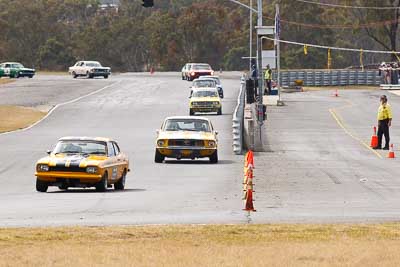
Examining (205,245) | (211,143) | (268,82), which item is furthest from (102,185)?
(268,82)

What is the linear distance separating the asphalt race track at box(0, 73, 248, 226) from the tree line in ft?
185

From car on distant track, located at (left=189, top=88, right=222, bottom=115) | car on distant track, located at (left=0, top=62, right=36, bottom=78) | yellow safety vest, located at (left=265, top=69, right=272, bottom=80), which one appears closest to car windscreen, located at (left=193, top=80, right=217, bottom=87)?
car on distant track, located at (left=189, top=88, right=222, bottom=115)

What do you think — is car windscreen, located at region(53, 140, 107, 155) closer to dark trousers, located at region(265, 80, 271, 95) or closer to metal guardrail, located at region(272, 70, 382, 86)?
dark trousers, located at region(265, 80, 271, 95)

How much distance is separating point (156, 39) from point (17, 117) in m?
76.6

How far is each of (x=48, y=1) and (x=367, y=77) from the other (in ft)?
192

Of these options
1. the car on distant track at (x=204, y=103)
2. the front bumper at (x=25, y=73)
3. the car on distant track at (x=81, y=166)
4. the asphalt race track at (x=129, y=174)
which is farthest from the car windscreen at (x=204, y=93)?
the front bumper at (x=25, y=73)

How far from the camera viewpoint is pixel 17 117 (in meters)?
55.8

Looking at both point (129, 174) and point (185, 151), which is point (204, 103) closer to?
point (185, 151)

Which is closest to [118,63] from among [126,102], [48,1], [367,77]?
[48,1]

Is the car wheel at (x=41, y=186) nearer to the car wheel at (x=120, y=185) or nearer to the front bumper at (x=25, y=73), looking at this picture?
the car wheel at (x=120, y=185)

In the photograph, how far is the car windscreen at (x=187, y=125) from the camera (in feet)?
110

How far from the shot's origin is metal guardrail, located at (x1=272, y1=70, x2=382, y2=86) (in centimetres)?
9325

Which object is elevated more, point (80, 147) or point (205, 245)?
point (205, 245)

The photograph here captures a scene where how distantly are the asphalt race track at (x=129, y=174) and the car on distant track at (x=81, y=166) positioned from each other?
0.27 metres
